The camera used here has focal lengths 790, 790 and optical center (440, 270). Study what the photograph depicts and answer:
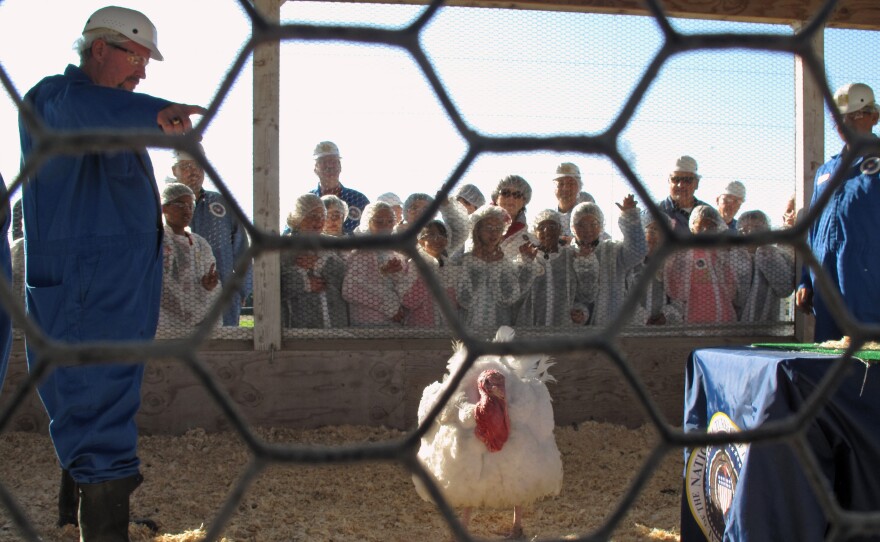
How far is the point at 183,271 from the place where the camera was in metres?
3.48

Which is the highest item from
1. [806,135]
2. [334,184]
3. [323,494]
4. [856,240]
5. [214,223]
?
[806,135]

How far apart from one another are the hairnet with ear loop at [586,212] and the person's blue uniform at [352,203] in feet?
3.45

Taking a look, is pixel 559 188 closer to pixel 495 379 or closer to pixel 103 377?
pixel 495 379

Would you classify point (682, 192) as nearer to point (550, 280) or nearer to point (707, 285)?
point (707, 285)

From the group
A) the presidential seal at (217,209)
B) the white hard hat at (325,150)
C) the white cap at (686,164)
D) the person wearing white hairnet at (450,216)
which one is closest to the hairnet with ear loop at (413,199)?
the person wearing white hairnet at (450,216)

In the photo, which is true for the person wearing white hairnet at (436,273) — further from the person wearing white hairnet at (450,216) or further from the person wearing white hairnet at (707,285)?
the person wearing white hairnet at (707,285)

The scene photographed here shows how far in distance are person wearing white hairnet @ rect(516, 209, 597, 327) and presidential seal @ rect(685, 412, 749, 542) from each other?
1.57m

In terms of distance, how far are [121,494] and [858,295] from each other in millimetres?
2795

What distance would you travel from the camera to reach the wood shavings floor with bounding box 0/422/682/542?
2.73 metres

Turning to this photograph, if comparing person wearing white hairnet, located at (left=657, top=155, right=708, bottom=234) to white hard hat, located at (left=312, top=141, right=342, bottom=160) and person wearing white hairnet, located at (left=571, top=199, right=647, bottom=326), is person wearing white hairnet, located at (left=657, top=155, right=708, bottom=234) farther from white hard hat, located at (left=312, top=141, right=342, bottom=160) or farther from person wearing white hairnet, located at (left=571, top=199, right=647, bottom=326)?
white hard hat, located at (left=312, top=141, right=342, bottom=160)

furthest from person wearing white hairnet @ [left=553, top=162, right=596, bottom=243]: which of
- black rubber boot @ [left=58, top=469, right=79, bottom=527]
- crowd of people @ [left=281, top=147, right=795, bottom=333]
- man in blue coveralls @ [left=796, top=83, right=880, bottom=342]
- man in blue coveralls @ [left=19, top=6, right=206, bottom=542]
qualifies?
black rubber boot @ [left=58, top=469, right=79, bottom=527]

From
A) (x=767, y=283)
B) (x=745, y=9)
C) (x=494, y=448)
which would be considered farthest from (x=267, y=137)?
(x=767, y=283)

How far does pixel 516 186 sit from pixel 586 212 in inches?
14.0

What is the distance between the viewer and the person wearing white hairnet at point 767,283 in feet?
13.3
